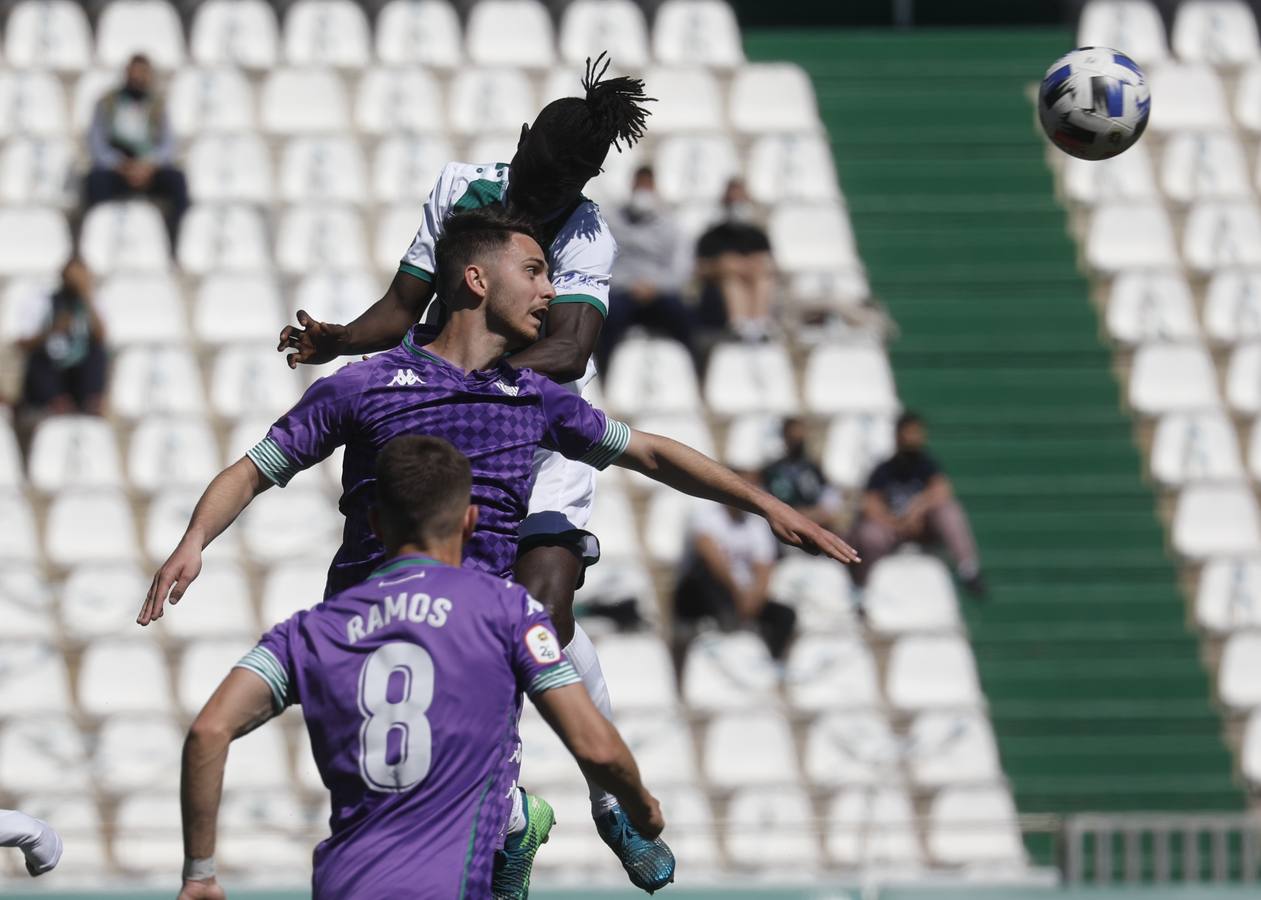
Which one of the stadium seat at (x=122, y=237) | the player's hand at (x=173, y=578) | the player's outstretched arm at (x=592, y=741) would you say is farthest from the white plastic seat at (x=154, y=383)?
the player's outstretched arm at (x=592, y=741)

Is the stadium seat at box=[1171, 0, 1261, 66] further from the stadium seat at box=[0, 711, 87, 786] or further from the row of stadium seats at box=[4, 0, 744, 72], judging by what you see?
the stadium seat at box=[0, 711, 87, 786]

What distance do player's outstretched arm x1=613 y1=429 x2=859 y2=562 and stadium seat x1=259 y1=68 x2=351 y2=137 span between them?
31.1 ft

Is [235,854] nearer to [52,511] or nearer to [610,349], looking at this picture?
[52,511]

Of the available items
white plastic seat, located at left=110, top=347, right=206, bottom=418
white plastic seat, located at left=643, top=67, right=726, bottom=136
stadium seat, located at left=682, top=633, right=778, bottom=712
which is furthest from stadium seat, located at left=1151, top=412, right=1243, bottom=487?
white plastic seat, located at left=110, top=347, right=206, bottom=418

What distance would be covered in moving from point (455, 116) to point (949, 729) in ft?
18.5

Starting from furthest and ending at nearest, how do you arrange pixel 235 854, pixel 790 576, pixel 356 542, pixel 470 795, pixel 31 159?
pixel 31 159 → pixel 790 576 → pixel 235 854 → pixel 356 542 → pixel 470 795

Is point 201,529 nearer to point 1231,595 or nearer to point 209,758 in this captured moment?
point 209,758

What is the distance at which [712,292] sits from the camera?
13125 mm

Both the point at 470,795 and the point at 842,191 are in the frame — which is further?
the point at 842,191

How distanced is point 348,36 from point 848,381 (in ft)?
14.5

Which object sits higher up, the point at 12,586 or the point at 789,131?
the point at 789,131

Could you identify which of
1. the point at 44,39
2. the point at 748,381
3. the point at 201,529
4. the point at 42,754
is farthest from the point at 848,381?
the point at 201,529

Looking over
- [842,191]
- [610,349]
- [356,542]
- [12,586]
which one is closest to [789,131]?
[842,191]

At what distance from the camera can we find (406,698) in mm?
4641
